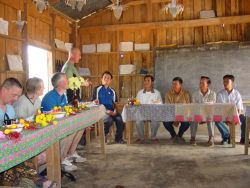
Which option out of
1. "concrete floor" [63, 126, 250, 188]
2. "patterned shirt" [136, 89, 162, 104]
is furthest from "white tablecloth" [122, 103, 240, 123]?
"patterned shirt" [136, 89, 162, 104]

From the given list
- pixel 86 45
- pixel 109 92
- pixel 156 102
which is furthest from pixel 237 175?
Answer: pixel 86 45

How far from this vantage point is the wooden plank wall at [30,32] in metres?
5.41

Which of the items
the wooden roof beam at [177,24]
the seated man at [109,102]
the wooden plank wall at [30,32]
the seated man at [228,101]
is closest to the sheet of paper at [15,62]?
the wooden plank wall at [30,32]

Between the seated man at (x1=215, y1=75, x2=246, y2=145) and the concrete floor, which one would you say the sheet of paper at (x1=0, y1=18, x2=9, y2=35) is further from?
the seated man at (x1=215, y1=75, x2=246, y2=145)

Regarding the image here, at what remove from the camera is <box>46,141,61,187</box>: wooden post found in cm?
298

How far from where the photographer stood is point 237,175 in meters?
3.85

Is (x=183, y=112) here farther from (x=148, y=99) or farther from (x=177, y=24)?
(x=177, y=24)

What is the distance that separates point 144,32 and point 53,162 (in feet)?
20.1

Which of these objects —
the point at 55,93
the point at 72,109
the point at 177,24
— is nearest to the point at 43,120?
the point at 72,109

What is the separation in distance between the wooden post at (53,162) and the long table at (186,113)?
270 centimetres

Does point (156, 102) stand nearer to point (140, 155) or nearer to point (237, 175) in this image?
point (140, 155)

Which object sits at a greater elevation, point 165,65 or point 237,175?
point 165,65

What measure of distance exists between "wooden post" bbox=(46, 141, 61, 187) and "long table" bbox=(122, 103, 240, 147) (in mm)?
A: 2698

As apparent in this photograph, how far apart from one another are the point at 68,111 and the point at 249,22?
240 inches
